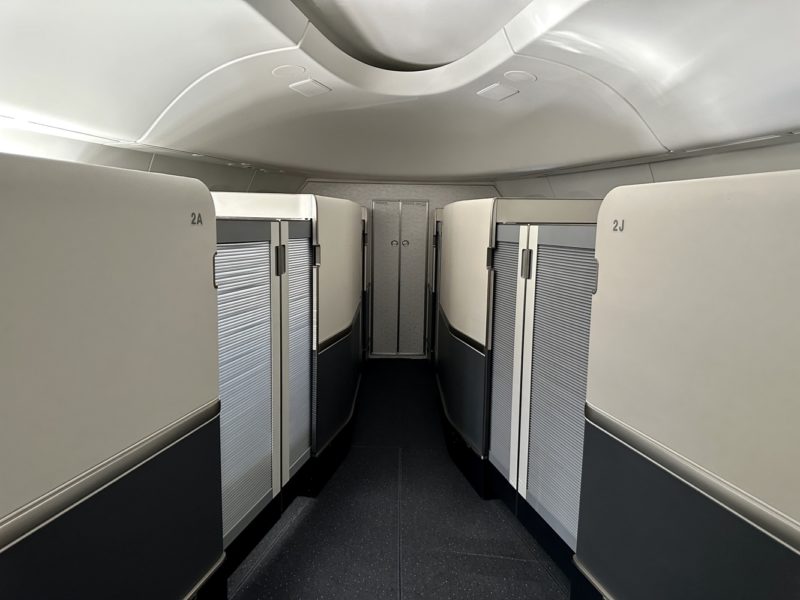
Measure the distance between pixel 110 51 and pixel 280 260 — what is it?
53.9 inches

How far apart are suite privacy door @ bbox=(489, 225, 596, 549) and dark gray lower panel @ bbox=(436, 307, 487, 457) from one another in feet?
0.29

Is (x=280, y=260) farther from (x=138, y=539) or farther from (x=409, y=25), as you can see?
(x=409, y=25)

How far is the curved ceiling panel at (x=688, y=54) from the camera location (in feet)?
6.69

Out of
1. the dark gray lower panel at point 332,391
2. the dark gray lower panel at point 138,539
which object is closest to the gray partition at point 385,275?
the dark gray lower panel at point 332,391

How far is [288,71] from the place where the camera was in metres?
3.22

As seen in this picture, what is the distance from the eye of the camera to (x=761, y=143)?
283cm

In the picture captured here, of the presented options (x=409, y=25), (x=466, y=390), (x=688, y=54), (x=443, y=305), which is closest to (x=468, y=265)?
(x=466, y=390)

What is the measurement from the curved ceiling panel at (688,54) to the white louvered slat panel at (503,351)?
1.19m

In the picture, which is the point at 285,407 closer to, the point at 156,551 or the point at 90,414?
the point at 156,551

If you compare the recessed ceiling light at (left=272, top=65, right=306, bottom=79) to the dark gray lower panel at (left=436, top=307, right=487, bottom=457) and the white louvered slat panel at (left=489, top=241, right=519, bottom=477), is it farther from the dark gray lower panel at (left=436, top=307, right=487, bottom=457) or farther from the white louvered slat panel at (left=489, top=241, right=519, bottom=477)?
the dark gray lower panel at (left=436, top=307, right=487, bottom=457)

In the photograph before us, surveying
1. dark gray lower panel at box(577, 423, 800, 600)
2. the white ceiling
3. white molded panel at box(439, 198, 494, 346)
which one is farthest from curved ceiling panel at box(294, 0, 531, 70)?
dark gray lower panel at box(577, 423, 800, 600)

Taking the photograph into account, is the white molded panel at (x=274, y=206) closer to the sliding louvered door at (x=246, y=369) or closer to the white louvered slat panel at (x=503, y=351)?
the sliding louvered door at (x=246, y=369)

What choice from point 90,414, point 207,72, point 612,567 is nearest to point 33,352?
point 90,414

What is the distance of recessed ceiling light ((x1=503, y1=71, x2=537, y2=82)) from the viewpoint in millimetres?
3271
